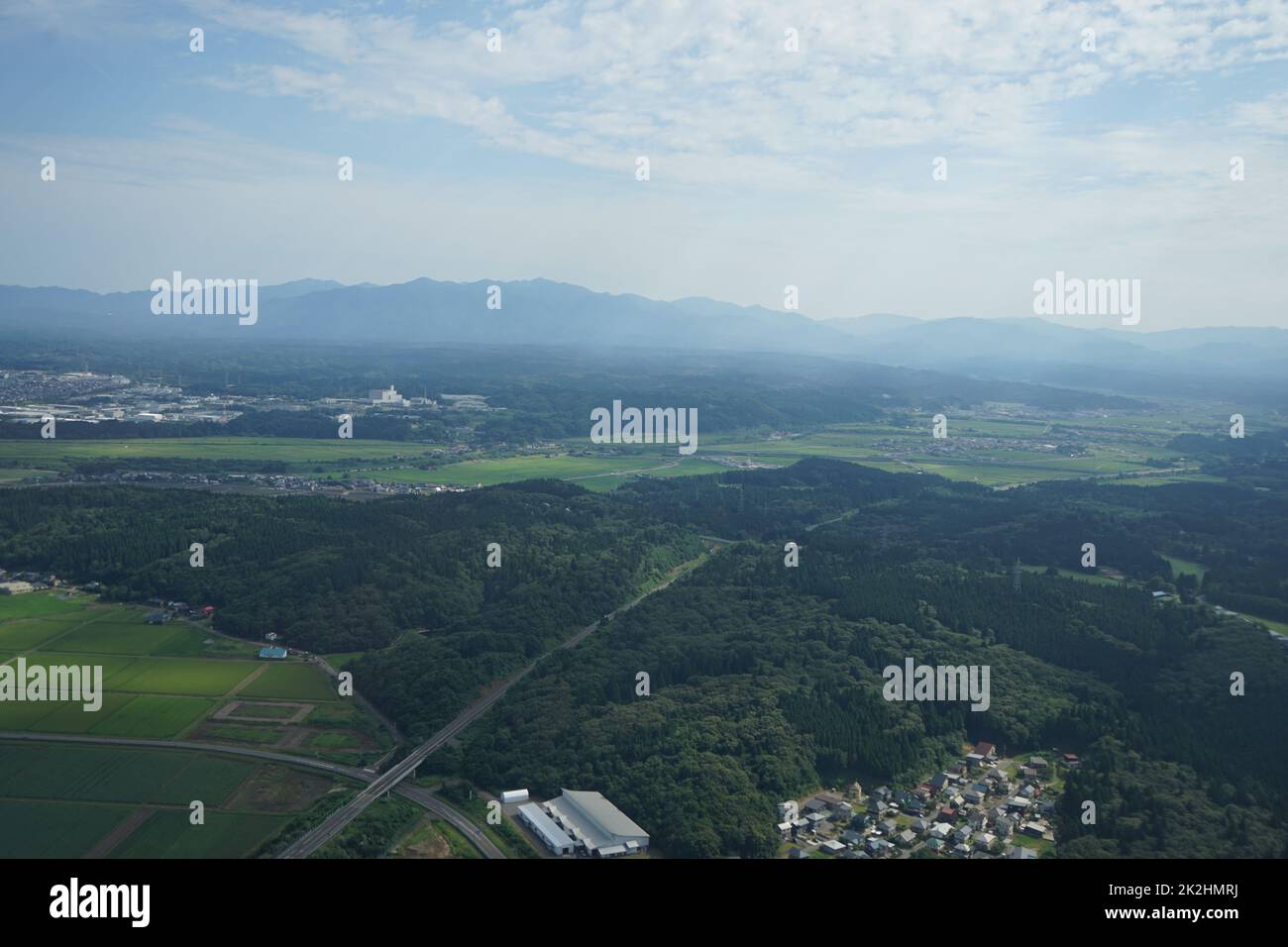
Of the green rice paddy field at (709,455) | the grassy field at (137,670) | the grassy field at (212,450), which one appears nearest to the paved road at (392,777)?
the grassy field at (137,670)

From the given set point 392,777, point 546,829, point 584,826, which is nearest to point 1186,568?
point 584,826

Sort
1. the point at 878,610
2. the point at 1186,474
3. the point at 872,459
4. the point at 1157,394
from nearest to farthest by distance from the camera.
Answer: the point at 878,610
the point at 1186,474
the point at 872,459
the point at 1157,394

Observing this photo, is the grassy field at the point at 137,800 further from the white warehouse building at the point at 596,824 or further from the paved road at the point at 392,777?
the white warehouse building at the point at 596,824

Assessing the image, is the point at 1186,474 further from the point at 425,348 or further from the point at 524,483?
the point at 425,348

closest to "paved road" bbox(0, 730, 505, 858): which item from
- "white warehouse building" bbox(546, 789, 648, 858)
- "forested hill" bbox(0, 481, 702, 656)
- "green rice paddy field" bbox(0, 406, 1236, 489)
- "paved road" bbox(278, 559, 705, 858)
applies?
"paved road" bbox(278, 559, 705, 858)
